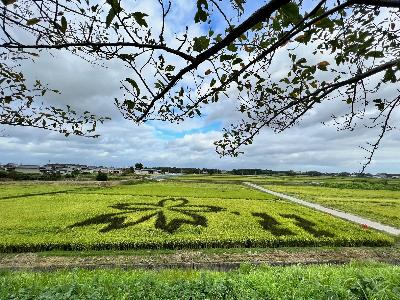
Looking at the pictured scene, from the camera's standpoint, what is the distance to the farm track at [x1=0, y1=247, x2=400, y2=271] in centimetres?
1451

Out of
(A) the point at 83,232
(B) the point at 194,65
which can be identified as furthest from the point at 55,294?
(A) the point at 83,232

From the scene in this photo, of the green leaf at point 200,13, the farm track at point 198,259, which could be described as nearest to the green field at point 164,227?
the farm track at point 198,259

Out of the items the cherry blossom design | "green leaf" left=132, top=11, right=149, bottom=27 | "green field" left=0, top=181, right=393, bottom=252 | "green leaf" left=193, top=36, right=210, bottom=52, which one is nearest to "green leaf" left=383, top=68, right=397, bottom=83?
"green leaf" left=193, top=36, right=210, bottom=52

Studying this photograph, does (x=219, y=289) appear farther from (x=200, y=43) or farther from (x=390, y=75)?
(x=200, y=43)

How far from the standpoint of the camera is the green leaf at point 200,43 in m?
2.19

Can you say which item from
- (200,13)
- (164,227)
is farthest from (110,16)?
(164,227)

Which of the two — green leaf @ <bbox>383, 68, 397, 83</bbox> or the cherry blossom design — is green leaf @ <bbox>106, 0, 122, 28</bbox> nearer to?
green leaf @ <bbox>383, 68, 397, 83</bbox>

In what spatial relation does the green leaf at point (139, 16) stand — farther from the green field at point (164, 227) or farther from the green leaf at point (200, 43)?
the green field at point (164, 227)

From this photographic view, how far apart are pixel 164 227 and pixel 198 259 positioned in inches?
228

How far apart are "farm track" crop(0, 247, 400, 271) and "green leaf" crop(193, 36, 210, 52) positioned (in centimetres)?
1273

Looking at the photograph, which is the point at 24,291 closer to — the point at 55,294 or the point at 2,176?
the point at 55,294

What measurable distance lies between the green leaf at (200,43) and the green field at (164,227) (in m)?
16.6

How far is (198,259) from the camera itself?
16.0 metres

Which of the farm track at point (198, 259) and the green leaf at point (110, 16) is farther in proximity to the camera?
the farm track at point (198, 259)
